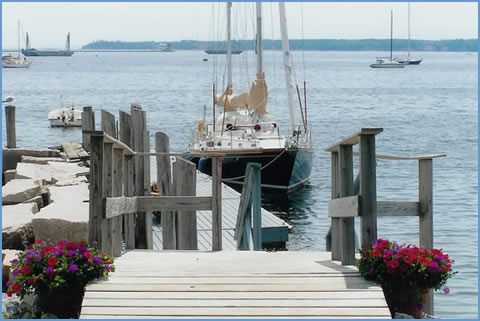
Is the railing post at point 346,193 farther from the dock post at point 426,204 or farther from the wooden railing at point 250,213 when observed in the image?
the wooden railing at point 250,213

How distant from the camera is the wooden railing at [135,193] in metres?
8.08

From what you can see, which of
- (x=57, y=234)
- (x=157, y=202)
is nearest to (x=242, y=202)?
(x=57, y=234)

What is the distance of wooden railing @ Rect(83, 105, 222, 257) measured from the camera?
808 centimetres

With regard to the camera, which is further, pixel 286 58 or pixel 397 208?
pixel 286 58

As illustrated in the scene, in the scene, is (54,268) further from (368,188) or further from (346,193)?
(346,193)

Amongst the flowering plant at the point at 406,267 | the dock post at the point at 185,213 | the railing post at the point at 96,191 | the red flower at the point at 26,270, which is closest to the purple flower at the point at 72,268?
the red flower at the point at 26,270

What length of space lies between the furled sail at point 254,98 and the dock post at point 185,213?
1594cm

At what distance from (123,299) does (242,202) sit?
7.19 m

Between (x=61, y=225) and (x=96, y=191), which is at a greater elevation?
(x=96, y=191)

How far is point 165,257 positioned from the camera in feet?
30.1

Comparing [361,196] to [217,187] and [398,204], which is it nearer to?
[398,204]

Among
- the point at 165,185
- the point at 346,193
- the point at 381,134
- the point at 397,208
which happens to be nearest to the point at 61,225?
the point at 165,185

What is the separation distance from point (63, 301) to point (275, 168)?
22.6 m

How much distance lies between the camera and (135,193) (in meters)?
12.7
